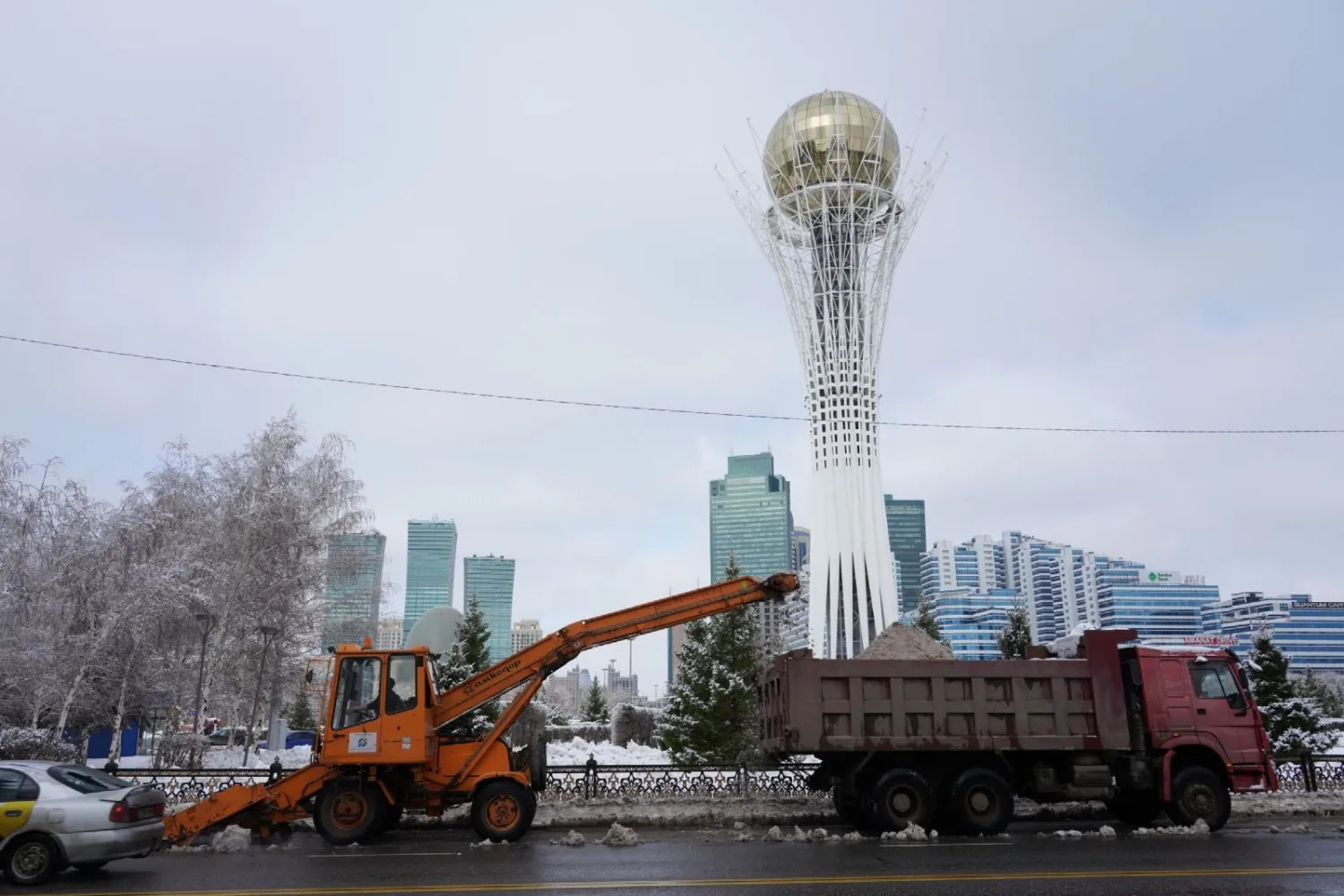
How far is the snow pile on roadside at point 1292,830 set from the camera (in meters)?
15.2

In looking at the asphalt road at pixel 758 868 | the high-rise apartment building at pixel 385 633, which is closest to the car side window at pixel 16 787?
the asphalt road at pixel 758 868

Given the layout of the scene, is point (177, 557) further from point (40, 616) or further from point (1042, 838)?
point (1042, 838)

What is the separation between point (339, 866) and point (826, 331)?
59.8 m

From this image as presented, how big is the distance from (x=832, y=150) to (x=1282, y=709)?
153 ft

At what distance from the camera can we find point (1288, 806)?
18.2 meters

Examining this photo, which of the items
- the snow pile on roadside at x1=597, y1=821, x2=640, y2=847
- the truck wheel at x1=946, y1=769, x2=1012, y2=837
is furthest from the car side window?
the truck wheel at x1=946, y1=769, x2=1012, y2=837

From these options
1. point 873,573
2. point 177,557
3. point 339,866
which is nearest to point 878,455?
point 873,573

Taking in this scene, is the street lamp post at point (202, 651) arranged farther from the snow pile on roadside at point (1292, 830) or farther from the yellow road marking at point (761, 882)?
the snow pile on roadside at point (1292, 830)

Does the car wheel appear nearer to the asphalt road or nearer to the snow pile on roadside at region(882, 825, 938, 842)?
the asphalt road

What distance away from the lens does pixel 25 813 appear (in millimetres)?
11906

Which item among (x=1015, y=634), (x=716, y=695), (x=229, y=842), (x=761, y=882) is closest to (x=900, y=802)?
(x=761, y=882)

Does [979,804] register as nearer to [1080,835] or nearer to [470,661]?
[1080,835]

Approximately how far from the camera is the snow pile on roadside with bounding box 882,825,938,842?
47.9 feet

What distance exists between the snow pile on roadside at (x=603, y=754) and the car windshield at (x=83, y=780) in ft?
74.7
